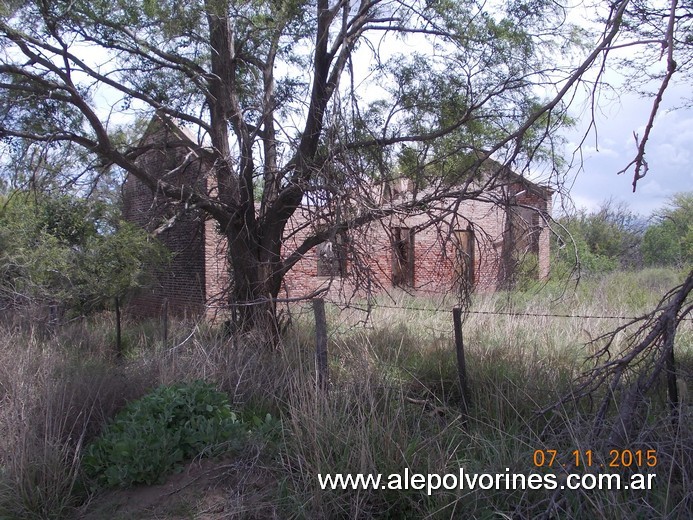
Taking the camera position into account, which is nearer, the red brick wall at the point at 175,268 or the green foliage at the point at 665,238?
A: the red brick wall at the point at 175,268

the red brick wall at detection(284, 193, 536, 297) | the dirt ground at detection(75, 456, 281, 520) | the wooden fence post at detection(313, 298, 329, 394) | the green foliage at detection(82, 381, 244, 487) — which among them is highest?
the red brick wall at detection(284, 193, 536, 297)

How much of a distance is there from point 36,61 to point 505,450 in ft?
25.0

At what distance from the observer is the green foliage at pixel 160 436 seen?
4340 mm

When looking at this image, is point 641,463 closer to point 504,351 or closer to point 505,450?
point 505,450

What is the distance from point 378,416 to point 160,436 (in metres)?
1.61

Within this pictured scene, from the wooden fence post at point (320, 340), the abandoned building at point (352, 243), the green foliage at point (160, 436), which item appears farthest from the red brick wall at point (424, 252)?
the green foliage at point (160, 436)

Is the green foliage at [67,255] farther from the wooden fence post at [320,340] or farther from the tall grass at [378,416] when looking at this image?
the wooden fence post at [320,340]

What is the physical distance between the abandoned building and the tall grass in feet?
2.54

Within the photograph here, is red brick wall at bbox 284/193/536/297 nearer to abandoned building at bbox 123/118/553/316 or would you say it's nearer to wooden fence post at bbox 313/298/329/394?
abandoned building at bbox 123/118/553/316

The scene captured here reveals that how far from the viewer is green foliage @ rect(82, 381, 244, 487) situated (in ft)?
14.2

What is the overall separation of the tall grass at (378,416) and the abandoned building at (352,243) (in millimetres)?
774

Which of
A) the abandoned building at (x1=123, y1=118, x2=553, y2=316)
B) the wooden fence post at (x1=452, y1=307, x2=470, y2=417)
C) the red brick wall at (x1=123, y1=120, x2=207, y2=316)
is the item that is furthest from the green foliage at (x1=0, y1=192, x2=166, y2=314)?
the wooden fence post at (x1=452, y1=307, x2=470, y2=417)
